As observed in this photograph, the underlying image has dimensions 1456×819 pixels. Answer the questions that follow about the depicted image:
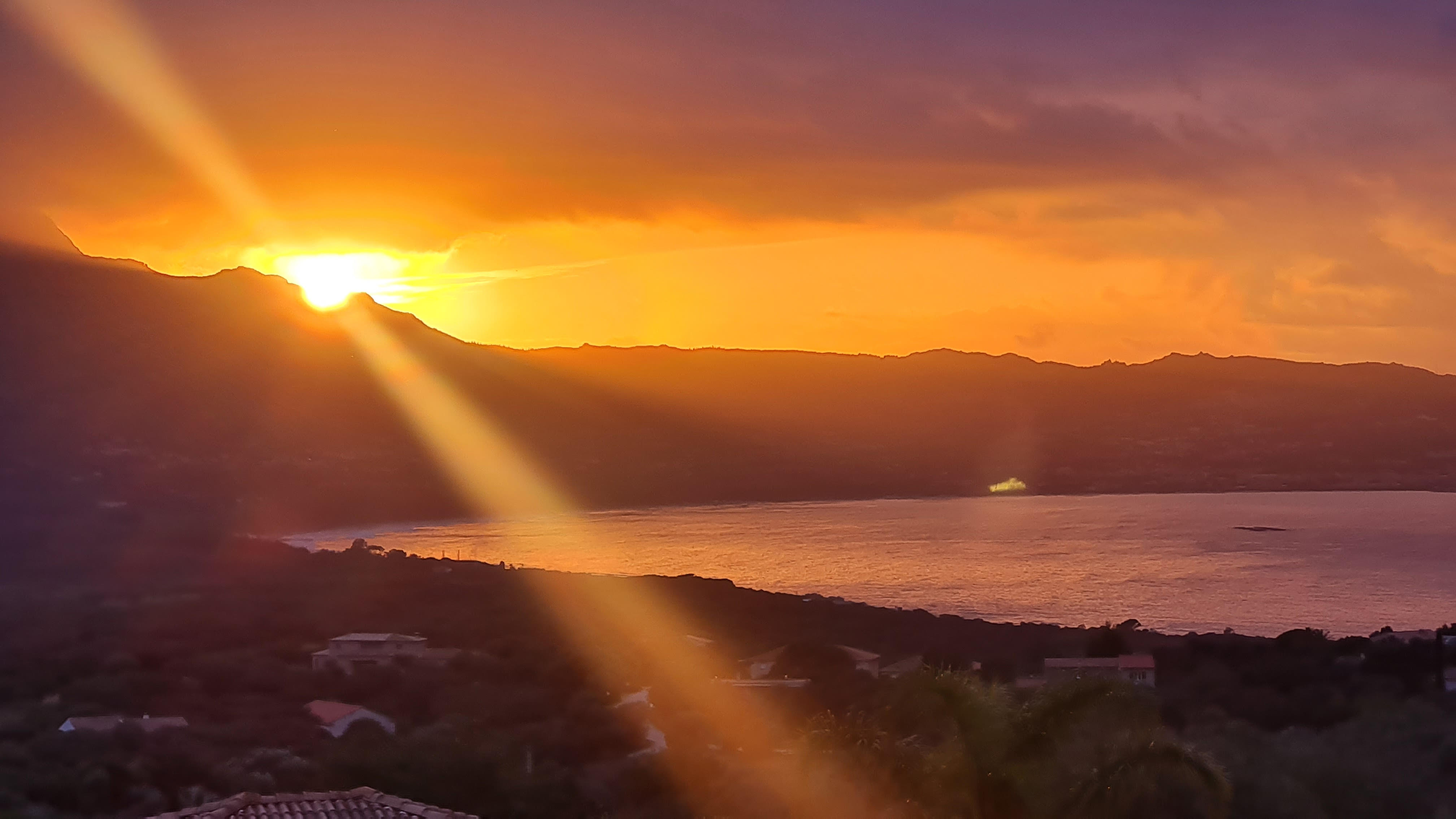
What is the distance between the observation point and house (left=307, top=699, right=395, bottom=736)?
1880cm

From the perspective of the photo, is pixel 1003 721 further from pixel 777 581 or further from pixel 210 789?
pixel 777 581

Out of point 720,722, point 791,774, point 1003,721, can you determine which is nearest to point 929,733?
point 1003,721

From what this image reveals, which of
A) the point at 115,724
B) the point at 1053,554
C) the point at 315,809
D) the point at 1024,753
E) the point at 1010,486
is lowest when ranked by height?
the point at 115,724

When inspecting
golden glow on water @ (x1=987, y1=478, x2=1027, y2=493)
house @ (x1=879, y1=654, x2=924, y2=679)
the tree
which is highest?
golden glow on water @ (x1=987, y1=478, x2=1027, y2=493)

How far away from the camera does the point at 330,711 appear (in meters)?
19.7

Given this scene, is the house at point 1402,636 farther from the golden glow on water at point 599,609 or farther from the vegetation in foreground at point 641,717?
the golden glow on water at point 599,609

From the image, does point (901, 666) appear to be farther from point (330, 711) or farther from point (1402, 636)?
point (1402, 636)

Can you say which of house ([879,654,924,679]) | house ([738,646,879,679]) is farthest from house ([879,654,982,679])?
house ([738,646,879,679])

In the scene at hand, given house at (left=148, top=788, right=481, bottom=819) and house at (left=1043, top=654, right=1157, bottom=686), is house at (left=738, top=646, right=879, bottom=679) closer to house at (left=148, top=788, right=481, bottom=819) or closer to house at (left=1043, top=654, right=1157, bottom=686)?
house at (left=1043, top=654, right=1157, bottom=686)

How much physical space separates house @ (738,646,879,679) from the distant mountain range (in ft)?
84.6

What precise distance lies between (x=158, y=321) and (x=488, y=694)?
57.3 meters

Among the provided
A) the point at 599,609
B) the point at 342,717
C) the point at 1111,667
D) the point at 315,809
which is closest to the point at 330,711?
the point at 342,717

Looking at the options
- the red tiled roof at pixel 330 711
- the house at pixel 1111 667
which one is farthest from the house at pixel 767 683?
the red tiled roof at pixel 330 711

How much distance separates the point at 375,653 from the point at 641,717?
7.72 m
